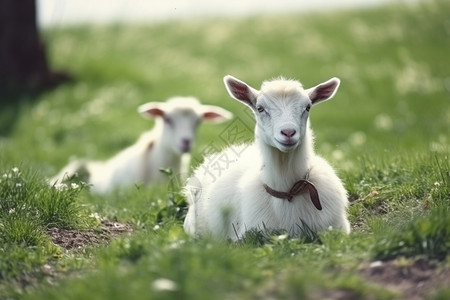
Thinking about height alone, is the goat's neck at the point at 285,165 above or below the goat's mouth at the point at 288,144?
below

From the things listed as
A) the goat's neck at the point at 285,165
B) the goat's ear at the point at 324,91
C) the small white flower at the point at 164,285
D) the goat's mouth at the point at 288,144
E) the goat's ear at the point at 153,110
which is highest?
the goat's ear at the point at 153,110

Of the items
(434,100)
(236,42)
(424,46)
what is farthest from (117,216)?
(236,42)

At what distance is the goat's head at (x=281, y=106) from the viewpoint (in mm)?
5828

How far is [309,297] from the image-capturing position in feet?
13.8

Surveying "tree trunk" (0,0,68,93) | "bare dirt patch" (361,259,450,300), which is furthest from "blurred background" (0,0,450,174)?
"bare dirt patch" (361,259,450,300)

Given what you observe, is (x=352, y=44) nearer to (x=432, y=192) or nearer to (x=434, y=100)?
(x=434, y=100)

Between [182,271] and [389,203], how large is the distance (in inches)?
114

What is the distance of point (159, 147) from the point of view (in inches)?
464

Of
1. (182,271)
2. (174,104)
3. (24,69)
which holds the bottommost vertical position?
(182,271)

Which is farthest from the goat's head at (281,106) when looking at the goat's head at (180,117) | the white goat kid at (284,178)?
the goat's head at (180,117)

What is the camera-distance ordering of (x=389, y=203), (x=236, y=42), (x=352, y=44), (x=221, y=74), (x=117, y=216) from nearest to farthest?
(x=389, y=203)
(x=117, y=216)
(x=221, y=74)
(x=352, y=44)
(x=236, y=42)

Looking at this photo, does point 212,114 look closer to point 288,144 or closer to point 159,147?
point 159,147

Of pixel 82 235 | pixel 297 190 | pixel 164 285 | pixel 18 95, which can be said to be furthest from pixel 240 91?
pixel 18 95

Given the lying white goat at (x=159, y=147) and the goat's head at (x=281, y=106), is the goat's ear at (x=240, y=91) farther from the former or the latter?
the lying white goat at (x=159, y=147)
